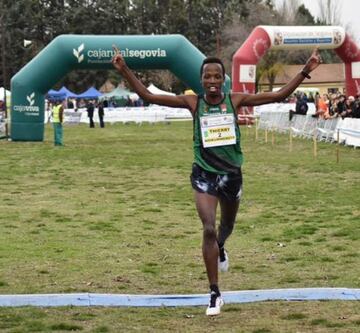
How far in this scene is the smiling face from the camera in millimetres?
6016

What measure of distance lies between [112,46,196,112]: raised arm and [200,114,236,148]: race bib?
0.65ft

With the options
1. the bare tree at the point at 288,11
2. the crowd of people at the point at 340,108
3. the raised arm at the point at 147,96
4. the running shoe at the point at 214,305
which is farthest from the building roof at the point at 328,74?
the running shoe at the point at 214,305

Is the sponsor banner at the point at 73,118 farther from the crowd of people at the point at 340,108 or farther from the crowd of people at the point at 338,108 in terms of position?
the crowd of people at the point at 340,108

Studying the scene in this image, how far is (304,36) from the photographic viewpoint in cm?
3266

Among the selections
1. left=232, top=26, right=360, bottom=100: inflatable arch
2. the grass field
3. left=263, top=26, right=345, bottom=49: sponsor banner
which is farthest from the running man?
left=263, top=26, right=345, bottom=49: sponsor banner

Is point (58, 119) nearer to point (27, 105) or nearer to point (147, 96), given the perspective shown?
point (27, 105)

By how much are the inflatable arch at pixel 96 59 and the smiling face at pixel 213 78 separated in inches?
709

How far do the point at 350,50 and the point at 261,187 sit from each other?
20.9 meters

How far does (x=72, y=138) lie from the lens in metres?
29.9

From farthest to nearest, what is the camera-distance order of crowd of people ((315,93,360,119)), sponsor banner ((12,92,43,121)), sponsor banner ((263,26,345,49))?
sponsor banner ((263,26,345,49)), sponsor banner ((12,92,43,121)), crowd of people ((315,93,360,119))

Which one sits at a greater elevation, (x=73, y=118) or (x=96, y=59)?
(x=96, y=59)

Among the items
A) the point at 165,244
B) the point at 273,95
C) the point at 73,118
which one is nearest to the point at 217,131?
the point at 273,95

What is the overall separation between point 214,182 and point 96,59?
18.9m

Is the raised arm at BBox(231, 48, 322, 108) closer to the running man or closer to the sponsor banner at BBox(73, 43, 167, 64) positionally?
the running man
